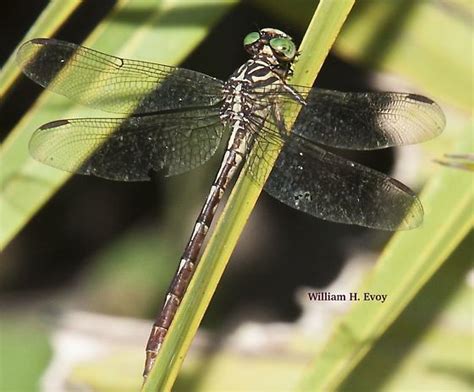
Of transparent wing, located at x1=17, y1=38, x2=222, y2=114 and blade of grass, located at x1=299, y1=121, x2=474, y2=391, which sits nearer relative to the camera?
→ blade of grass, located at x1=299, y1=121, x2=474, y2=391

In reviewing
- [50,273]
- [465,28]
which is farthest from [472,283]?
[50,273]

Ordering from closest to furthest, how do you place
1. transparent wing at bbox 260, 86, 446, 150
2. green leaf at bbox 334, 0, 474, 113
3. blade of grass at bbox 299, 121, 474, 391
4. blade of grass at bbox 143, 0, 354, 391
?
1. blade of grass at bbox 143, 0, 354, 391
2. blade of grass at bbox 299, 121, 474, 391
3. transparent wing at bbox 260, 86, 446, 150
4. green leaf at bbox 334, 0, 474, 113

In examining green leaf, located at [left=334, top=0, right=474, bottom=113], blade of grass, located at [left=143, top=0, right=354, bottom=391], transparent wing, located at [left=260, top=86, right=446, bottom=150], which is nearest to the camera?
blade of grass, located at [left=143, top=0, right=354, bottom=391]

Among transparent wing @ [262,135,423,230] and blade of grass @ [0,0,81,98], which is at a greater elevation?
transparent wing @ [262,135,423,230]

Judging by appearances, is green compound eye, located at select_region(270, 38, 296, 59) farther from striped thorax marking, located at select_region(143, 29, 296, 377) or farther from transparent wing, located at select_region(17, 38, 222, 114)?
transparent wing, located at select_region(17, 38, 222, 114)

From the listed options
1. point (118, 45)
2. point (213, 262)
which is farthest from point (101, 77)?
point (213, 262)

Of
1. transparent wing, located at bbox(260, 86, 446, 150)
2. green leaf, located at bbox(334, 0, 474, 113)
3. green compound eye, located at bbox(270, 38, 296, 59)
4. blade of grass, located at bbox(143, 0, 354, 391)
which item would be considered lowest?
blade of grass, located at bbox(143, 0, 354, 391)

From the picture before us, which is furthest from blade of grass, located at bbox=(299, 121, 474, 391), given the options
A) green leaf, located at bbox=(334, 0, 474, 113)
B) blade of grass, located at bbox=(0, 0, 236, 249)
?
blade of grass, located at bbox=(0, 0, 236, 249)

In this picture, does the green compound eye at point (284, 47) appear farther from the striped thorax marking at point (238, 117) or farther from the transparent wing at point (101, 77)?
the transparent wing at point (101, 77)
